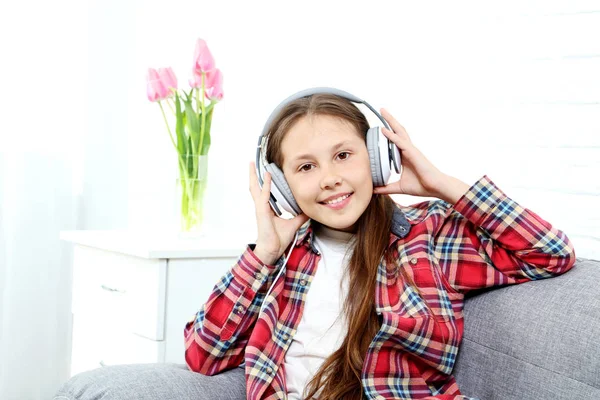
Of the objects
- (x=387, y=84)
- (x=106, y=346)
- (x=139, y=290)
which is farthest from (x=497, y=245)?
(x=106, y=346)

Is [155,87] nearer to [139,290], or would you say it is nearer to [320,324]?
[139,290]

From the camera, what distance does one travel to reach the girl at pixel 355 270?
127 cm

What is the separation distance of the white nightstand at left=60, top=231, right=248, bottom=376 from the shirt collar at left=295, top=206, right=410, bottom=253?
533 millimetres

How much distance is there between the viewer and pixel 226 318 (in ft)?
4.49

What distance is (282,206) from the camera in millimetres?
1393

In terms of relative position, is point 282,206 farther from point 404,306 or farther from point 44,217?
point 44,217

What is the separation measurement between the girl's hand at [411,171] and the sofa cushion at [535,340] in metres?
0.21

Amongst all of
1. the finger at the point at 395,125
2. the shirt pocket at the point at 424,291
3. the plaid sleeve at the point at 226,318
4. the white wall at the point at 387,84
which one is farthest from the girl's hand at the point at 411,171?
the white wall at the point at 387,84

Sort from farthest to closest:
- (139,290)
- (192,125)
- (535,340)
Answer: (192,125) → (139,290) → (535,340)

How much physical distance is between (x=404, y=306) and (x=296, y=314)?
20 cm

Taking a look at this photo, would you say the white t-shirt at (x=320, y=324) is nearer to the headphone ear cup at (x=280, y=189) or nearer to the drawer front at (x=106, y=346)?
the headphone ear cup at (x=280, y=189)

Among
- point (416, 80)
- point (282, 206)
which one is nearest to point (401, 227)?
point (282, 206)

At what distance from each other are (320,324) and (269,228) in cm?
20

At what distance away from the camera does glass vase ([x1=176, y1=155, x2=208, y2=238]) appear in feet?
6.98
